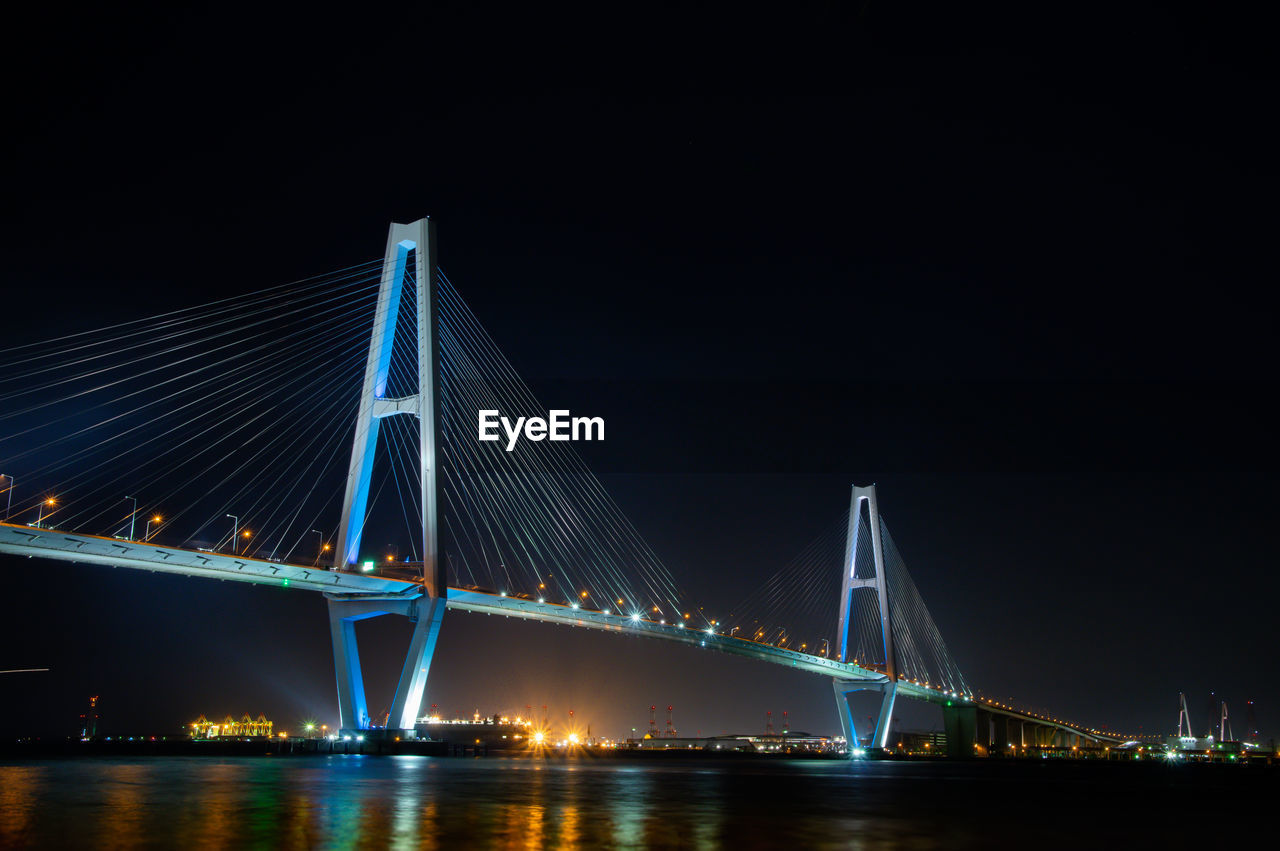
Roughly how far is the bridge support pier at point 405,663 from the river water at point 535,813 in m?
12.4

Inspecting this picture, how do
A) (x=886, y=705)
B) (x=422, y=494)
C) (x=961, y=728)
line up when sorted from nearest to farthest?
(x=422, y=494)
(x=886, y=705)
(x=961, y=728)

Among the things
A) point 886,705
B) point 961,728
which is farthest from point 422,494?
point 961,728

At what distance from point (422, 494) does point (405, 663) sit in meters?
7.40

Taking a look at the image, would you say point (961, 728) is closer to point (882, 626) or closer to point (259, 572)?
point (882, 626)

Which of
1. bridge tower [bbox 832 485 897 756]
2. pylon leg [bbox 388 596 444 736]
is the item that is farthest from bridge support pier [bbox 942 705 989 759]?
pylon leg [bbox 388 596 444 736]

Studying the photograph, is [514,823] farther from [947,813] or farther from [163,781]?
[163,781]

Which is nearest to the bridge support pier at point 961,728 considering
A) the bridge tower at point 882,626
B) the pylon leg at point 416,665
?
the bridge tower at point 882,626

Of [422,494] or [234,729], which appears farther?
[234,729]

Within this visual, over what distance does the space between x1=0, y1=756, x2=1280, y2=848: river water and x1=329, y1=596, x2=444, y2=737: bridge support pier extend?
40.6ft

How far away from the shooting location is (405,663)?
1645 inches

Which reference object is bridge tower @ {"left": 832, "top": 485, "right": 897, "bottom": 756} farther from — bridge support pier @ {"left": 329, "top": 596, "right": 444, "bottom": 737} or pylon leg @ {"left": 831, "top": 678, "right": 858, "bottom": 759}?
bridge support pier @ {"left": 329, "top": 596, "right": 444, "bottom": 737}

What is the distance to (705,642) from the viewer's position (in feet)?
235

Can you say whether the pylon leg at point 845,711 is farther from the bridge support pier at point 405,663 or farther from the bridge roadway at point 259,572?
the bridge support pier at point 405,663

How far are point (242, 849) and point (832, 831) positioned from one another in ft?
26.8
